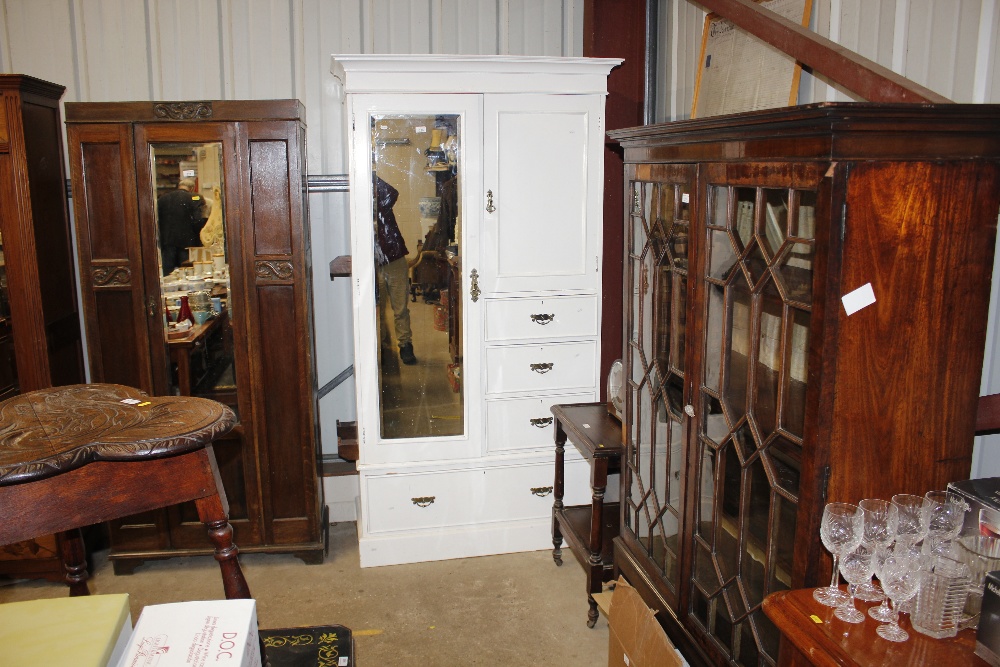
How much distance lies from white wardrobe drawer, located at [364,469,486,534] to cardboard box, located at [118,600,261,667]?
181 cm

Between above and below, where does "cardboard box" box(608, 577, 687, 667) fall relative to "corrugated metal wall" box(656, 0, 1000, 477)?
below

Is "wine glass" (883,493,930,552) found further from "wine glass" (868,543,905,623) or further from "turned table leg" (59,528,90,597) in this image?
"turned table leg" (59,528,90,597)

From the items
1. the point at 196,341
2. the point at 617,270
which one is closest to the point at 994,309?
the point at 617,270

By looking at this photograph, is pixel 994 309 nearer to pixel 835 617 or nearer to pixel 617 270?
pixel 835 617

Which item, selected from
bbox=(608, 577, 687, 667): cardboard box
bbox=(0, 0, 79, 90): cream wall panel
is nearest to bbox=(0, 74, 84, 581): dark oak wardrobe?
bbox=(0, 0, 79, 90): cream wall panel

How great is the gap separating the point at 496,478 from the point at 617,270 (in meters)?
1.04

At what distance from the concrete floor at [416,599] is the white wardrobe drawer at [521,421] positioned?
486 mm

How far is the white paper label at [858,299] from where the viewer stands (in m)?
1.45

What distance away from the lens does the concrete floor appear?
108 inches

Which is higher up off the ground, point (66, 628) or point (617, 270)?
point (617, 270)

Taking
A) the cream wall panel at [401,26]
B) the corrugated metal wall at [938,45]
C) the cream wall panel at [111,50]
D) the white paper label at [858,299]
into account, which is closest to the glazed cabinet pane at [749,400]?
the white paper label at [858,299]

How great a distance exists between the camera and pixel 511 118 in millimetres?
3139

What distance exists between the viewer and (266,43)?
137 inches

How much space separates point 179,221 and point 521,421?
1595mm
